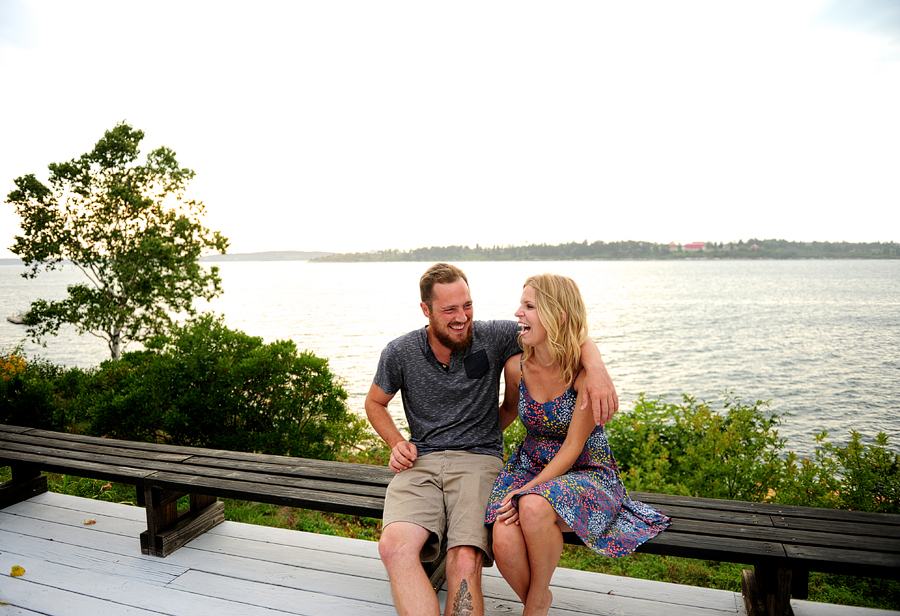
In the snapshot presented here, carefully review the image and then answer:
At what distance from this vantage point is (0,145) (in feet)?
43.2

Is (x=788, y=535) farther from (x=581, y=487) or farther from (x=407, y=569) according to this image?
(x=407, y=569)

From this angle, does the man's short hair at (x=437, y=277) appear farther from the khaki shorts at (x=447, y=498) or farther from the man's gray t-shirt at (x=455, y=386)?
the khaki shorts at (x=447, y=498)

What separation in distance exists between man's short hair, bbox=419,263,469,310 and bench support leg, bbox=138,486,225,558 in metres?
2.11

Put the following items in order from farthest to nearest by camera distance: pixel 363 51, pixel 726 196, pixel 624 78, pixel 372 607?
pixel 726 196 → pixel 624 78 → pixel 363 51 → pixel 372 607

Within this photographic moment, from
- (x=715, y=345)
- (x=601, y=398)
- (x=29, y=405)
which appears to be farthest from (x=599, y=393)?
(x=715, y=345)

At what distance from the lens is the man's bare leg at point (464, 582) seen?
2270 millimetres

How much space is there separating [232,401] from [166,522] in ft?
7.05

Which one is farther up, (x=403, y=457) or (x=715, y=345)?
(x=403, y=457)

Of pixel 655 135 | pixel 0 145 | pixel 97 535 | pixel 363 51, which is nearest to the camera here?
pixel 97 535

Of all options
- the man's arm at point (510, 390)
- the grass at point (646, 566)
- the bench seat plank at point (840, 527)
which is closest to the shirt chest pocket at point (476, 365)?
the man's arm at point (510, 390)

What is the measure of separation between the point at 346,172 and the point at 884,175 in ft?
205

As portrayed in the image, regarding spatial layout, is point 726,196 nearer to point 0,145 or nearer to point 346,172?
point 346,172

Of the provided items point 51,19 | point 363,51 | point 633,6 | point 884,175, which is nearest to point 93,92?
point 51,19

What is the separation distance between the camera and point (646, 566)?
12.3 feet
